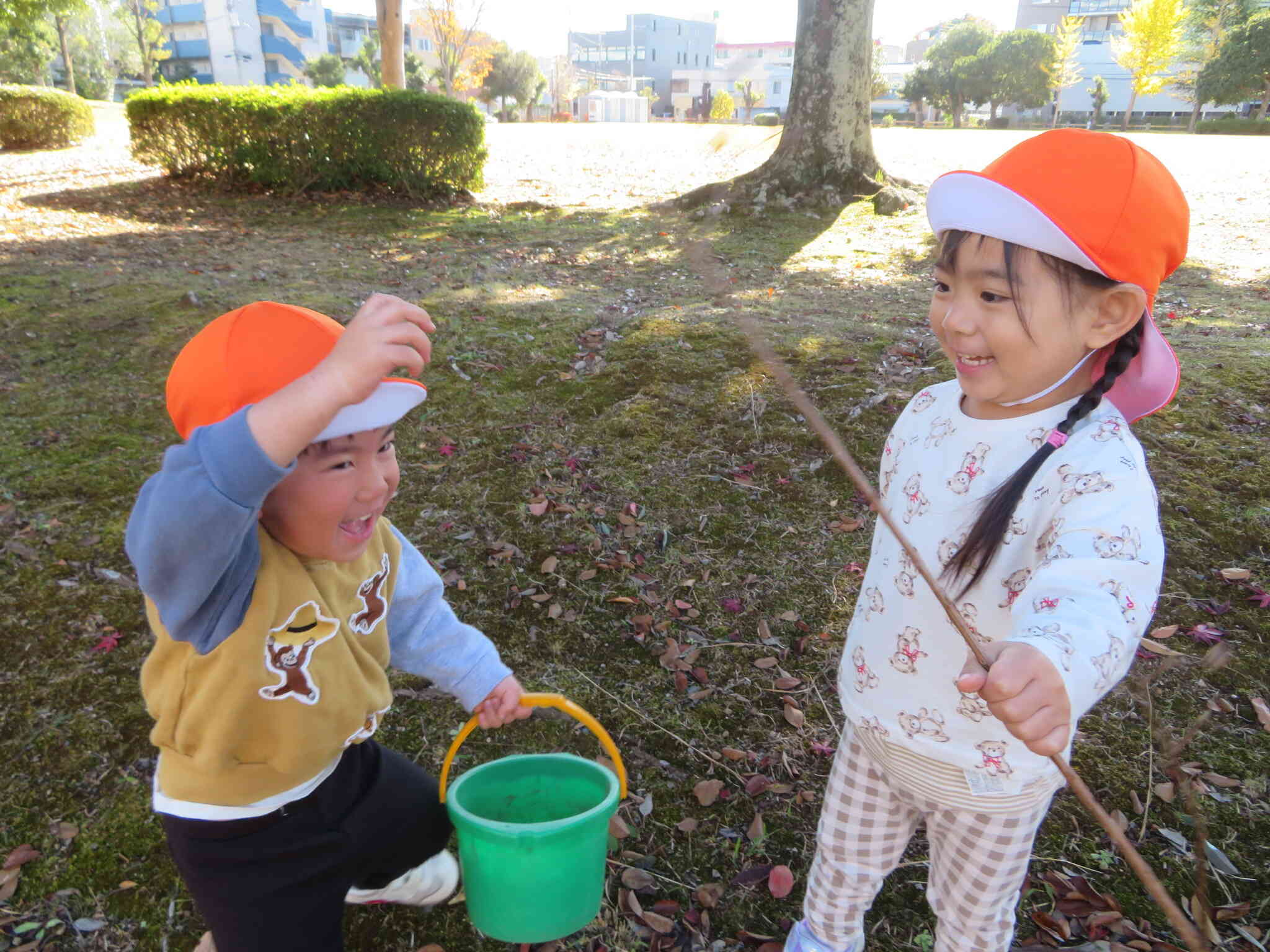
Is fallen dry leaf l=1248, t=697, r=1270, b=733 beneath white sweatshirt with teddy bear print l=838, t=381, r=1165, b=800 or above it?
beneath

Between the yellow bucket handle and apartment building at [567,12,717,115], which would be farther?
apartment building at [567,12,717,115]

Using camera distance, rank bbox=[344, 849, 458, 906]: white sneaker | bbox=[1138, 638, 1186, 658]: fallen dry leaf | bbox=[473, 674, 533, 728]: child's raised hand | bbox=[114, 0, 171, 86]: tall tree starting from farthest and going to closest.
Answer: bbox=[114, 0, 171, 86]: tall tree, bbox=[1138, 638, 1186, 658]: fallen dry leaf, bbox=[344, 849, 458, 906]: white sneaker, bbox=[473, 674, 533, 728]: child's raised hand

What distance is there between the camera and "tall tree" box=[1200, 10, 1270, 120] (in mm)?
37125

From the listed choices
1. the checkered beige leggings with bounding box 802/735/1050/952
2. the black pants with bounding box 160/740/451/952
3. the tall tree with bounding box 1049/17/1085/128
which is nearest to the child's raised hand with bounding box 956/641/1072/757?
the checkered beige leggings with bounding box 802/735/1050/952

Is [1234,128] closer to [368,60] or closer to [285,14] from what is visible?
[368,60]

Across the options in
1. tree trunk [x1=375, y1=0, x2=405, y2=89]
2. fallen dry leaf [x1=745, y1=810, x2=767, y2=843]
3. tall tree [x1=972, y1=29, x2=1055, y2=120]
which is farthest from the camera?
tall tree [x1=972, y1=29, x2=1055, y2=120]

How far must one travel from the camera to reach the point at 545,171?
16.0 m

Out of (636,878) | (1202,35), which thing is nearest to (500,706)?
(636,878)

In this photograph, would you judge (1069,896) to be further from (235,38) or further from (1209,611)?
(235,38)

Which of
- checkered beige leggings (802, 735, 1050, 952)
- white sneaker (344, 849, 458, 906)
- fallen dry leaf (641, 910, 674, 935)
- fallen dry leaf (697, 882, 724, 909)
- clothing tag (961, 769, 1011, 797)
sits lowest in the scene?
fallen dry leaf (641, 910, 674, 935)

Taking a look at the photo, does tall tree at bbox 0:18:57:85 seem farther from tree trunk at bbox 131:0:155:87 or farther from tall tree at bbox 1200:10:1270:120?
tall tree at bbox 1200:10:1270:120

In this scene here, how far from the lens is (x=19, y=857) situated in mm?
2395

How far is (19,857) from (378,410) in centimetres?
196

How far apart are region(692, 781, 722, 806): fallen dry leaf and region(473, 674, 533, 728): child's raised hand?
2.89ft
